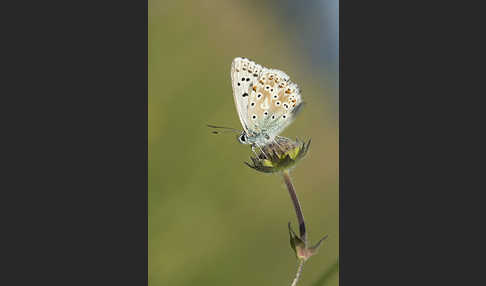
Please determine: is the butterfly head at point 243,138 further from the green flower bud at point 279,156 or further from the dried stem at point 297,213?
the dried stem at point 297,213

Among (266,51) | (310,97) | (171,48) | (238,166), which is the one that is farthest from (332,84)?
(171,48)

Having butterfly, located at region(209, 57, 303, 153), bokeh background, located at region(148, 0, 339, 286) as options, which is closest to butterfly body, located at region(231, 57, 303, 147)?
butterfly, located at region(209, 57, 303, 153)

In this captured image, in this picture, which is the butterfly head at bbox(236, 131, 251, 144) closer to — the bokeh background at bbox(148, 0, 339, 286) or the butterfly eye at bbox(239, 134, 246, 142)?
the butterfly eye at bbox(239, 134, 246, 142)

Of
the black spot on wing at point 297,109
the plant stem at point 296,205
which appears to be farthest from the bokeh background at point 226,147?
the plant stem at point 296,205

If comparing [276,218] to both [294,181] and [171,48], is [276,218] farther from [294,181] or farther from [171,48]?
[171,48]

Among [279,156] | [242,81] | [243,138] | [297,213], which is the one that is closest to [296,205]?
[297,213]

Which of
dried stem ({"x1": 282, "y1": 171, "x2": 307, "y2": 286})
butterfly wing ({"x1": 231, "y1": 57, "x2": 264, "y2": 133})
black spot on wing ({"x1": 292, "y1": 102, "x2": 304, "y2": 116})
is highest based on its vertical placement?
butterfly wing ({"x1": 231, "y1": 57, "x2": 264, "y2": 133})
